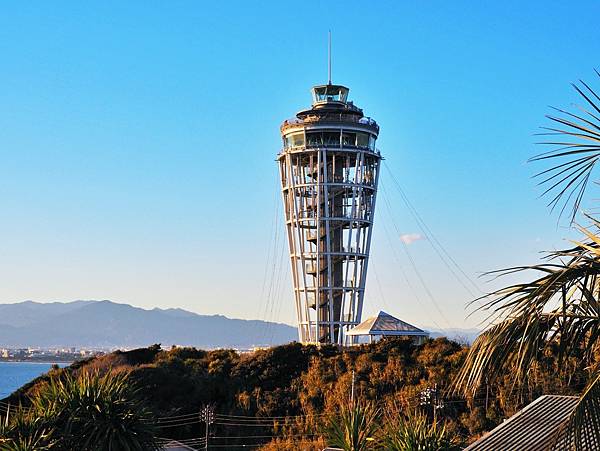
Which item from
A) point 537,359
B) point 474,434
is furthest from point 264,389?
point 537,359

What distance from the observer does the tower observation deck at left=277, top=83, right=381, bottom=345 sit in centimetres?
6309

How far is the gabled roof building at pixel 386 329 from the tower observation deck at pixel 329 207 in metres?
5.91

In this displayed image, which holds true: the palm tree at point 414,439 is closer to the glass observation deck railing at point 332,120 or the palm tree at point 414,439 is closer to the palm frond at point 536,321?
the palm frond at point 536,321

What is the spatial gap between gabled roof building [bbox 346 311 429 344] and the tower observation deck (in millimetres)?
5909

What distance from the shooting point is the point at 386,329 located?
180 feet

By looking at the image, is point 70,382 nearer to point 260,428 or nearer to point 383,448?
point 383,448

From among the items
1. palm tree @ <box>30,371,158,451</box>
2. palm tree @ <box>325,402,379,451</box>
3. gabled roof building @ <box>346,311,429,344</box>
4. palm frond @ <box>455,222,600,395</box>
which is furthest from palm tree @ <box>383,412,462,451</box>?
gabled roof building @ <box>346,311,429,344</box>

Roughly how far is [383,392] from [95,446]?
75.1ft

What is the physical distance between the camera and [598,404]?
8.32 metres

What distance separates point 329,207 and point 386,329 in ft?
40.0

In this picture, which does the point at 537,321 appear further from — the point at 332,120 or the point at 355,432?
the point at 332,120

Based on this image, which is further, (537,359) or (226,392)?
(226,392)

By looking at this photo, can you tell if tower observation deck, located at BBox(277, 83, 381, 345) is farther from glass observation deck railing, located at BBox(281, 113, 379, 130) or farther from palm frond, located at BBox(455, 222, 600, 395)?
palm frond, located at BBox(455, 222, 600, 395)

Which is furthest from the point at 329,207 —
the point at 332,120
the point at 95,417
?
the point at 95,417
